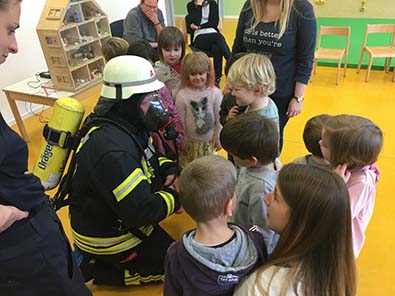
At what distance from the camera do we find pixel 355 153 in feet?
5.19

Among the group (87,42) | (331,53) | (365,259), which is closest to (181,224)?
(365,259)

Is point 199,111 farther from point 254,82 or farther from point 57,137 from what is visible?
point 57,137

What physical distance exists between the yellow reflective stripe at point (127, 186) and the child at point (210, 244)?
0.53 metres

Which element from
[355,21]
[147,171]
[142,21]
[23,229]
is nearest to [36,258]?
[23,229]

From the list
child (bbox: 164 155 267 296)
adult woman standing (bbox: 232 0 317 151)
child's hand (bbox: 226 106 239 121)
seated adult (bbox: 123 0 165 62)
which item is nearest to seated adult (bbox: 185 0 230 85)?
seated adult (bbox: 123 0 165 62)

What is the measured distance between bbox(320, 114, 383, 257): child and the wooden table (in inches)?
110

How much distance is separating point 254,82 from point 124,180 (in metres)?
0.99

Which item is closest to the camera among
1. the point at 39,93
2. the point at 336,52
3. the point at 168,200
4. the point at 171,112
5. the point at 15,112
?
the point at 168,200

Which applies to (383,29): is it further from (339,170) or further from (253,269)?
(253,269)

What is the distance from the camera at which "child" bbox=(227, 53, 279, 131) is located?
2133 mm

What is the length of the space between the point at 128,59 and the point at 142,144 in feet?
1.56

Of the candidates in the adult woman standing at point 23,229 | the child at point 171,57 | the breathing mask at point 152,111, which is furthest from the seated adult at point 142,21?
the adult woman standing at point 23,229

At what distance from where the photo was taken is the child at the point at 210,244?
1.20 m

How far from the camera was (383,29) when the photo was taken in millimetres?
5094
